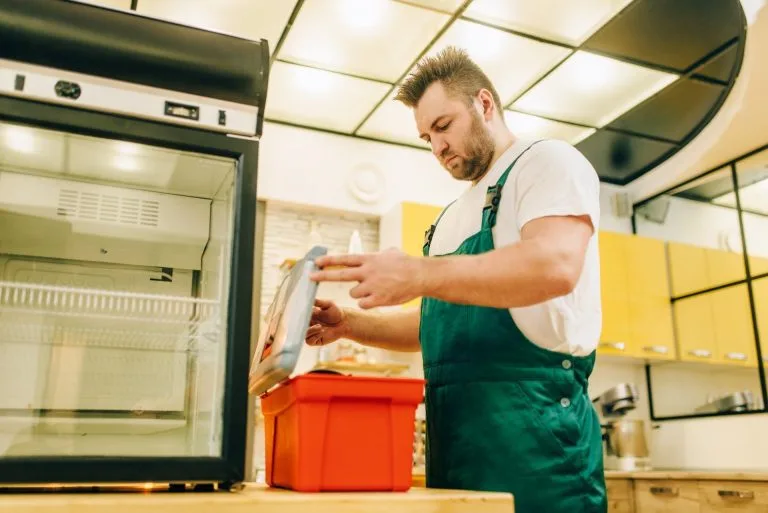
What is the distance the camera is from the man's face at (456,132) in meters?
1.70

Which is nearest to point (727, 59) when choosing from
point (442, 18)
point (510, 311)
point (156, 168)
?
point (442, 18)

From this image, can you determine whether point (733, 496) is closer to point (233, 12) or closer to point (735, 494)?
point (735, 494)

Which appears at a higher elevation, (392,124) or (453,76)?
(392,124)

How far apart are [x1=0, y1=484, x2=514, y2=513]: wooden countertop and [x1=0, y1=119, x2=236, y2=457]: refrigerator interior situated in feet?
1.03

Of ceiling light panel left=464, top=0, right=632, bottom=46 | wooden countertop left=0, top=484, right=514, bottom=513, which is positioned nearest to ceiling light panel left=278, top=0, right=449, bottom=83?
ceiling light panel left=464, top=0, right=632, bottom=46

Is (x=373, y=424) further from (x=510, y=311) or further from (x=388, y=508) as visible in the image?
(x=510, y=311)

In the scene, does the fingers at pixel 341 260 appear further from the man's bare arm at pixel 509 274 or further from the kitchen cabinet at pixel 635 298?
the kitchen cabinet at pixel 635 298

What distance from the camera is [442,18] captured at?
3.42 meters

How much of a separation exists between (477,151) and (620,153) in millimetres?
3535

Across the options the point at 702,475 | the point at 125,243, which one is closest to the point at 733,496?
the point at 702,475

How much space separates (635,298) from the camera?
4734 millimetres

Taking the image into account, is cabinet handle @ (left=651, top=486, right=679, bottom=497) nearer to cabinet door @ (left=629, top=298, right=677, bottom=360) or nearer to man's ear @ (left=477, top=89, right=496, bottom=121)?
cabinet door @ (left=629, top=298, right=677, bottom=360)

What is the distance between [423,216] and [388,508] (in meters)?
3.29

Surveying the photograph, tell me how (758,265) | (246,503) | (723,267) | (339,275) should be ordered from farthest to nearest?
(723,267) < (758,265) < (339,275) < (246,503)
